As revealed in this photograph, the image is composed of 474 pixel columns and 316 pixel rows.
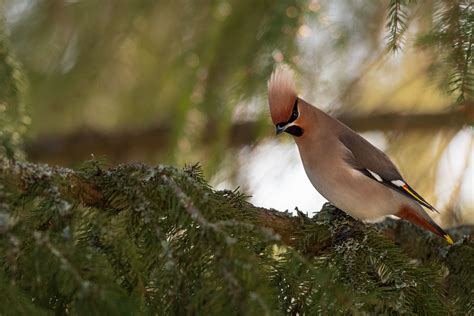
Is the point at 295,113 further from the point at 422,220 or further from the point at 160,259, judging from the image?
the point at 160,259

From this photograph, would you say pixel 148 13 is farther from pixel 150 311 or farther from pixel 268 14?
pixel 150 311

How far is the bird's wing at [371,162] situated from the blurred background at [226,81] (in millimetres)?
373

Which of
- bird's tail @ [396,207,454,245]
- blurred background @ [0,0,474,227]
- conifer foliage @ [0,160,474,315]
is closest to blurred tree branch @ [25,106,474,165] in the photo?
blurred background @ [0,0,474,227]

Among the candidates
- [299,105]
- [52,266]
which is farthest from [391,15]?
[52,266]

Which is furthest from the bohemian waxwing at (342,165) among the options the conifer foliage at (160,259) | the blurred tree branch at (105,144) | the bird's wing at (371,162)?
the blurred tree branch at (105,144)

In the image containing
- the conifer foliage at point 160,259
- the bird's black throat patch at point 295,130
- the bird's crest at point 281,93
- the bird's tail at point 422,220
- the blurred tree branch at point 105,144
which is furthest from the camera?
the blurred tree branch at point 105,144

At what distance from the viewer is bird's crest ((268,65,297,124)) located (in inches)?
131

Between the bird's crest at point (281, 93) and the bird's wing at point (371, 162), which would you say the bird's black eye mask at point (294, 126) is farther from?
the bird's wing at point (371, 162)

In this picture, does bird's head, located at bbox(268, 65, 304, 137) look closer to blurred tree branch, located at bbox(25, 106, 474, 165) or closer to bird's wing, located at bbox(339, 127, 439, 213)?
bird's wing, located at bbox(339, 127, 439, 213)

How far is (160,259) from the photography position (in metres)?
2.01

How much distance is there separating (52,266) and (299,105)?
2.01 metres

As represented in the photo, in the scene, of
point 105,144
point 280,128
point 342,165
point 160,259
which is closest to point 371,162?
point 342,165

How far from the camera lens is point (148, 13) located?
4465mm

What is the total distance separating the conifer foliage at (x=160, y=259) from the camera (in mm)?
1749
